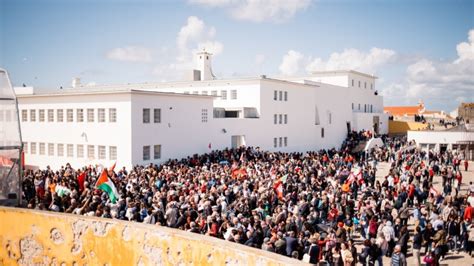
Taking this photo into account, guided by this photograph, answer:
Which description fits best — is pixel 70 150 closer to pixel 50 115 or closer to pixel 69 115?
pixel 69 115

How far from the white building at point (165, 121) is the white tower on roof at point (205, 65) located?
11.3 ft

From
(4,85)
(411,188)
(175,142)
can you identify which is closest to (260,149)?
(175,142)

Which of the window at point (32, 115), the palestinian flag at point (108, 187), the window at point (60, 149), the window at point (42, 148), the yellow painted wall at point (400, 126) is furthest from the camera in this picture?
the yellow painted wall at point (400, 126)

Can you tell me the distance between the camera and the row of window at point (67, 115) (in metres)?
29.4

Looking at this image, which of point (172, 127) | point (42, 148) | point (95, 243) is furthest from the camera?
point (42, 148)

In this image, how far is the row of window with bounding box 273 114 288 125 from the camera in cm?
4162

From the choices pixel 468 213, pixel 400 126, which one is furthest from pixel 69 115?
pixel 400 126

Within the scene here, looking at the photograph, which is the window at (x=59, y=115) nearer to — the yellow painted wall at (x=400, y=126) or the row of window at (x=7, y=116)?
the row of window at (x=7, y=116)

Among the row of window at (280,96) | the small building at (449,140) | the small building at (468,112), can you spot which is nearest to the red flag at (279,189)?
the row of window at (280,96)

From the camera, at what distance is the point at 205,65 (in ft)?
165

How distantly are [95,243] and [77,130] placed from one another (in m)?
25.1

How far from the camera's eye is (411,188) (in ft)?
61.8

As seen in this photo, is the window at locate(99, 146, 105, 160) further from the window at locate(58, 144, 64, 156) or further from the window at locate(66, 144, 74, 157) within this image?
the window at locate(58, 144, 64, 156)

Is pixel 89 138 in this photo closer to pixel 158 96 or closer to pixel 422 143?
pixel 158 96
